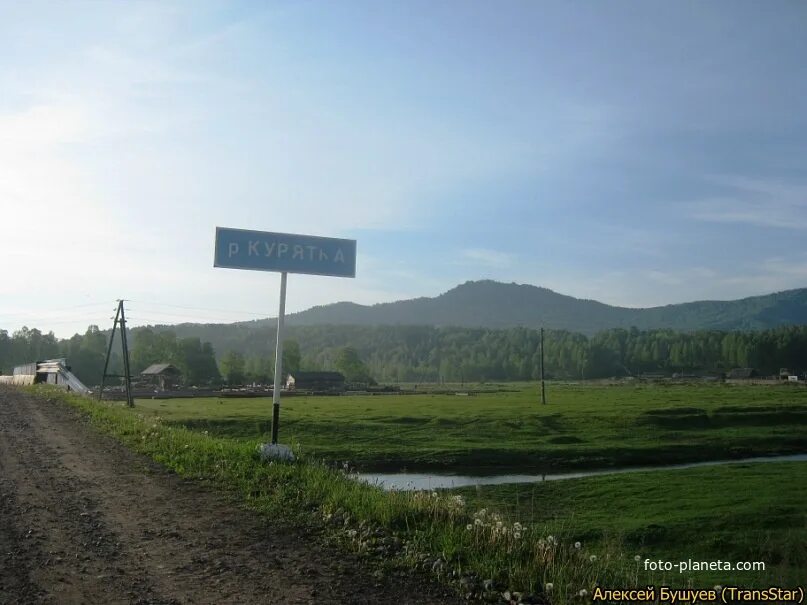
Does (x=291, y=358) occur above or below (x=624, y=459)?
above

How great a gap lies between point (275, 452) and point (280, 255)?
379 cm

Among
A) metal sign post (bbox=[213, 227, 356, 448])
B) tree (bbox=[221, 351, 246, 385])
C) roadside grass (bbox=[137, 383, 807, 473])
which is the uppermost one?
metal sign post (bbox=[213, 227, 356, 448])

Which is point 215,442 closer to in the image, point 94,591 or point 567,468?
point 94,591

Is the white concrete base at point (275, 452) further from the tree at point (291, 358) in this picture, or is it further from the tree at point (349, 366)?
the tree at point (349, 366)

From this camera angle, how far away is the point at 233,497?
9359mm

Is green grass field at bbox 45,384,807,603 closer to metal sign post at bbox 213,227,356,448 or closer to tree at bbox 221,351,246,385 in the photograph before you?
metal sign post at bbox 213,227,356,448

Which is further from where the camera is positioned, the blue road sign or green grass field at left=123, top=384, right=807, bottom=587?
green grass field at left=123, top=384, right=807, bottom=587

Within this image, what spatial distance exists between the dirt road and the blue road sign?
13.9ft

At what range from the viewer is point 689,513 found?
60.4ft

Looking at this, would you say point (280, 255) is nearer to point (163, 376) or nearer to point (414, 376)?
point (163, 376)

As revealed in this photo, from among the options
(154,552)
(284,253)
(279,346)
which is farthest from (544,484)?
(154,552)

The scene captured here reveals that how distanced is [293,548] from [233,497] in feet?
8.14

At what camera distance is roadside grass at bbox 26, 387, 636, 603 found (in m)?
6.34

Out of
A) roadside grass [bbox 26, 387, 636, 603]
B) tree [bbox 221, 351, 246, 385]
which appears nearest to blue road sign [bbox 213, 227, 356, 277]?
roadside grass [bbox 26, 387, 636, 603]
